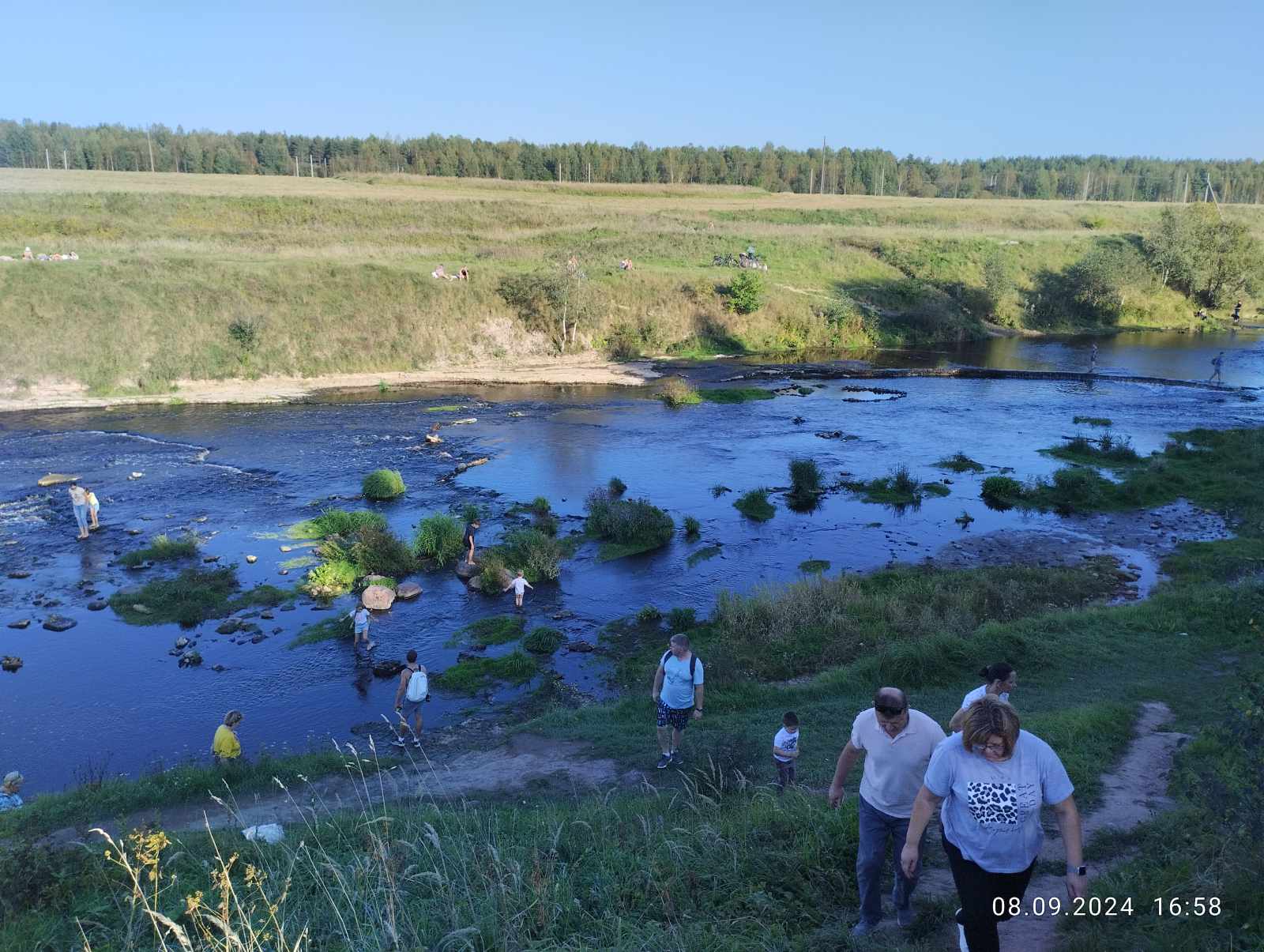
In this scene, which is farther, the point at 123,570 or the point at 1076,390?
the point at 1076,390

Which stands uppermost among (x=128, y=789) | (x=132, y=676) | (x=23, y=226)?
(x=23, y=226)

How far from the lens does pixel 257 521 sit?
69.0 ft

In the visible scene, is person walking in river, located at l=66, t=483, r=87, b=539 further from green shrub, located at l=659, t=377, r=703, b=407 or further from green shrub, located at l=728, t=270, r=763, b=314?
green shrub, located at l=728, t=270, r=763, b=314

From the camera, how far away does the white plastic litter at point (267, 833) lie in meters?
7.07

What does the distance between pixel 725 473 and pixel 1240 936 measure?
21596 millimetres

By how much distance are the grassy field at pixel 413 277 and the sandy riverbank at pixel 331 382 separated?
73 centimetres

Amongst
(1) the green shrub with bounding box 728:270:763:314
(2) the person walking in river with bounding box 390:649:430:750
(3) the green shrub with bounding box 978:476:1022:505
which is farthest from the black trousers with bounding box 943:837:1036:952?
(1) the green shrub with bounding box 728:270:763:314

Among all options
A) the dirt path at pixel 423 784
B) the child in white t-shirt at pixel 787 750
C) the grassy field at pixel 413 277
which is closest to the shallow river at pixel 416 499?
the dirt path at pixel 423 784

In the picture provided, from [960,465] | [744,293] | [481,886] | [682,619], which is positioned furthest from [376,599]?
[744,293]

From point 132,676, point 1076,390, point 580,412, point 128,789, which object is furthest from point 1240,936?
point 1076,390

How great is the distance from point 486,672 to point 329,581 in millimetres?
5256

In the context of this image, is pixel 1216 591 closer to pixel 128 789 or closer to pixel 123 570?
pixel 128 789

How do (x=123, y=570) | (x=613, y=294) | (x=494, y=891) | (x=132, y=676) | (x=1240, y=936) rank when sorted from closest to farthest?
(x=1240, y=936) → (x=494, y=891) → (x=132, y=676) → (x=123, y=570) → (x=613, y=294)

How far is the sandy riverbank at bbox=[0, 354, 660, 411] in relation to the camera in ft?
112
